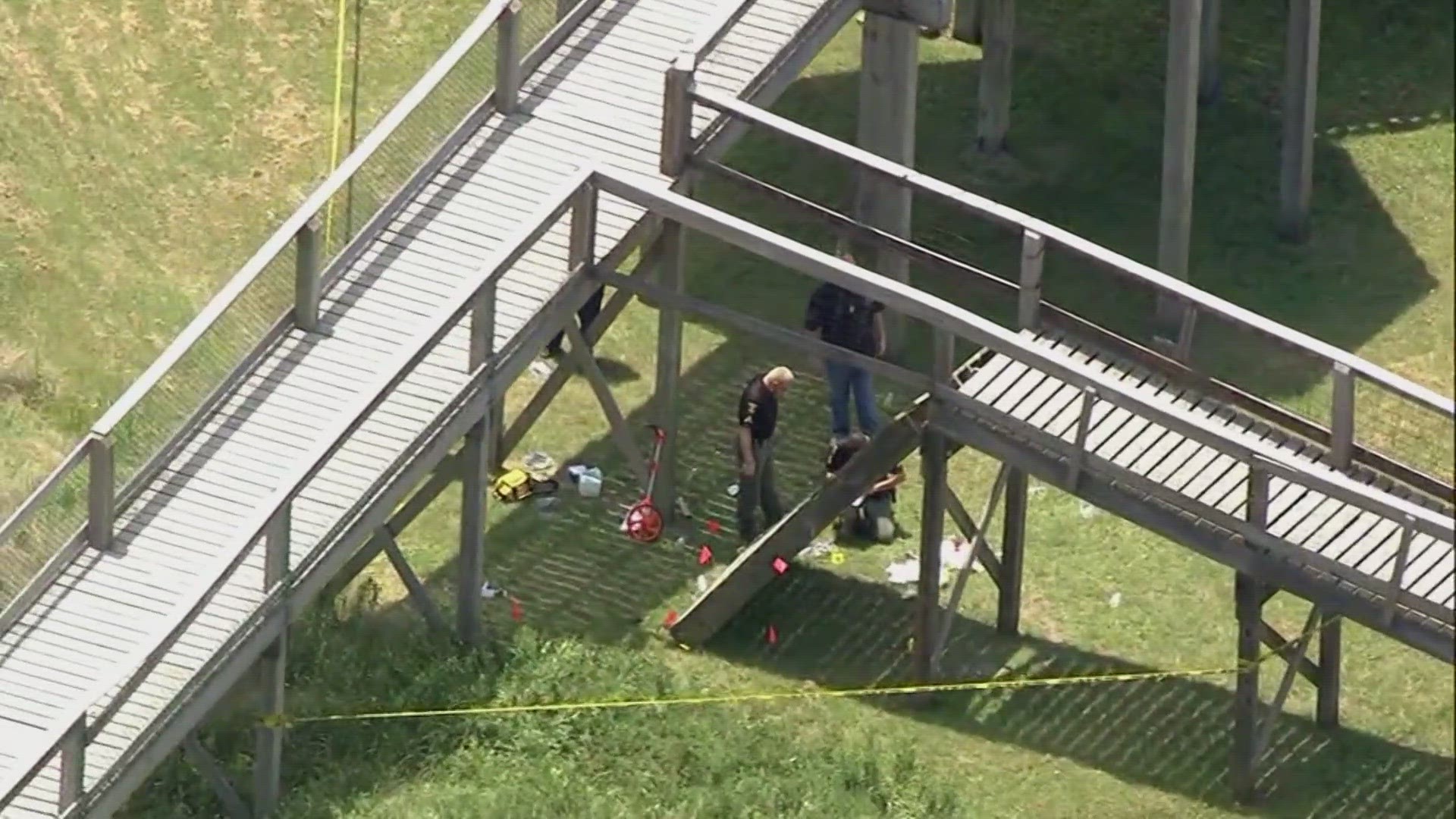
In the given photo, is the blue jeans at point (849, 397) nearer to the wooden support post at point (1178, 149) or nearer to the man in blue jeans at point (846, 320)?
the man in blue jeans at point (846, 320)

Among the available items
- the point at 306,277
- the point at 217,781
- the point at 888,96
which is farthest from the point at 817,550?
the point at 217,781

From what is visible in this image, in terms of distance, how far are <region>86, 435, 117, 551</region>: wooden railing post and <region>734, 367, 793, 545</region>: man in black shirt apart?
384 cm

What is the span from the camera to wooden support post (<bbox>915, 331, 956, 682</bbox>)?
21.4m

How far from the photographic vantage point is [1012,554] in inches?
881

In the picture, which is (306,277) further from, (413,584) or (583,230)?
(413,584)

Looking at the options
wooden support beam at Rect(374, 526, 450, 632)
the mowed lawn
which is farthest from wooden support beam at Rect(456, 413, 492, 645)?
the mowed lawn

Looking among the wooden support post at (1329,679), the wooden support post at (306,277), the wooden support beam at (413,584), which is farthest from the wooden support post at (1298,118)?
the wooden support post at (306,277)

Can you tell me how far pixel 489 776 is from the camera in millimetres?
20781

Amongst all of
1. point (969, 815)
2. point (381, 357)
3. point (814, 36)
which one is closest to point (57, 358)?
point (381, 357)

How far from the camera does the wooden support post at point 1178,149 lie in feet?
82.9

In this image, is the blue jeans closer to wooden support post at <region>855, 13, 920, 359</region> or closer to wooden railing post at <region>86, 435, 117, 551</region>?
wooden support post at <region>855, 13, 920, 359</region>

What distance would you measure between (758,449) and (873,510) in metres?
0.93

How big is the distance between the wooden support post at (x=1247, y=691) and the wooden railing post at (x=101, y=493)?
6209 millimetres

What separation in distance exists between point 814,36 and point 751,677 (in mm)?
3923
